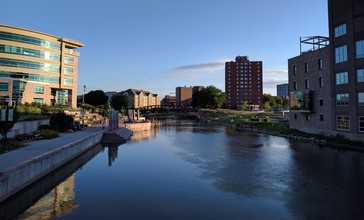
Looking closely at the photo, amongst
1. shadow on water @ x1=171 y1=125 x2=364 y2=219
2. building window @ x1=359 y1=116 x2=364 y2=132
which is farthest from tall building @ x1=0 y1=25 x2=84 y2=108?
building window @ x1=359 y1=116 x2=364 y2=132

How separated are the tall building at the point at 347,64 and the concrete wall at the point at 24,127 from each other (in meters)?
42.6

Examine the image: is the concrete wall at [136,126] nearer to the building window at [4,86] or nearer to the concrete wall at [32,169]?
the building window at [4,86]

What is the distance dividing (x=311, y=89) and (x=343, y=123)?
9878mm

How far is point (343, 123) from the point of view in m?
40.8

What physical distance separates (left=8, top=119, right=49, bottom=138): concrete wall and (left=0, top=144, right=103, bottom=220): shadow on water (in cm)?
782

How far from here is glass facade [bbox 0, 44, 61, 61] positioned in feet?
223

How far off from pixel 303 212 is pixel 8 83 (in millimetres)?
70866

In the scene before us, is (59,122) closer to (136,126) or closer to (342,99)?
(136,126)

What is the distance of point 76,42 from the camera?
84062mm

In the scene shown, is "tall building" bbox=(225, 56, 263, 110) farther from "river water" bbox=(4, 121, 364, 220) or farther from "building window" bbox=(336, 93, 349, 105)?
"river water" bbox=(4, 121, 364, 220)

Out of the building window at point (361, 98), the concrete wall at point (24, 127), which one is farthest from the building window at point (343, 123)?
the concrete wall at point (24, 127)

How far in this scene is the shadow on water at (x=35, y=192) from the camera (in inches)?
539

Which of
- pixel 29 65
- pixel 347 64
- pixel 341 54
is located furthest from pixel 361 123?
pixel 29 65

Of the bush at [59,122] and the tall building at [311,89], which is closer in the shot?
the bush at [59,122]
